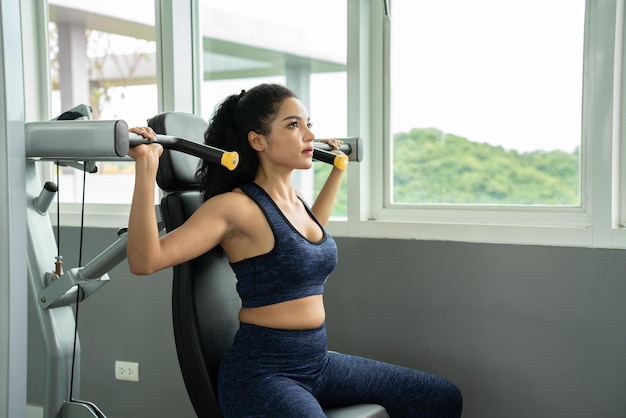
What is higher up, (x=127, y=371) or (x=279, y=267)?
(x=279, y=267)

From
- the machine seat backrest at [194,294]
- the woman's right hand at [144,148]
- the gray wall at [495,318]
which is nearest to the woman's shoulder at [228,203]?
the machine seat backrest at [194,294]

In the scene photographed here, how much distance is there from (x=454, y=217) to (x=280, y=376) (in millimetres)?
976

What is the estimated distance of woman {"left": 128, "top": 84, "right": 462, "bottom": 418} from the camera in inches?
61.2

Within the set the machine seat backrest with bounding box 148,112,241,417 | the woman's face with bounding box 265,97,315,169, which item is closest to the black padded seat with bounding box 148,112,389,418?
the machine seat backrest with bounding box 148,112,241,417

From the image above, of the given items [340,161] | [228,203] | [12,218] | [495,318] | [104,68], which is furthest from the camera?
[104,68]

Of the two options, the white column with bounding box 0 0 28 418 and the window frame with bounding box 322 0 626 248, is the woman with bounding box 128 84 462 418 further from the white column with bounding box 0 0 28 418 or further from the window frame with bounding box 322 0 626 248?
the window frame with bounding box 322 0 626 248

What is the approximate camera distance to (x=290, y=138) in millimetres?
1761

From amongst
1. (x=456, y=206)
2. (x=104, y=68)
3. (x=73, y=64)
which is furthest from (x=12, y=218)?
(x=73, y=64)

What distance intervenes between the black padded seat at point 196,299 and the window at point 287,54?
0.83 meters

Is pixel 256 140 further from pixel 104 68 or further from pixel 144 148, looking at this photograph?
pixel 104 68

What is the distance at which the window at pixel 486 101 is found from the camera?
2172 mm

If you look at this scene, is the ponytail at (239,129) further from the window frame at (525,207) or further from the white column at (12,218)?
the window frame at (525,207)

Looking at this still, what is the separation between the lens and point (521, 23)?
87.4 inches

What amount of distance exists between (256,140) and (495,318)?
0.98m
